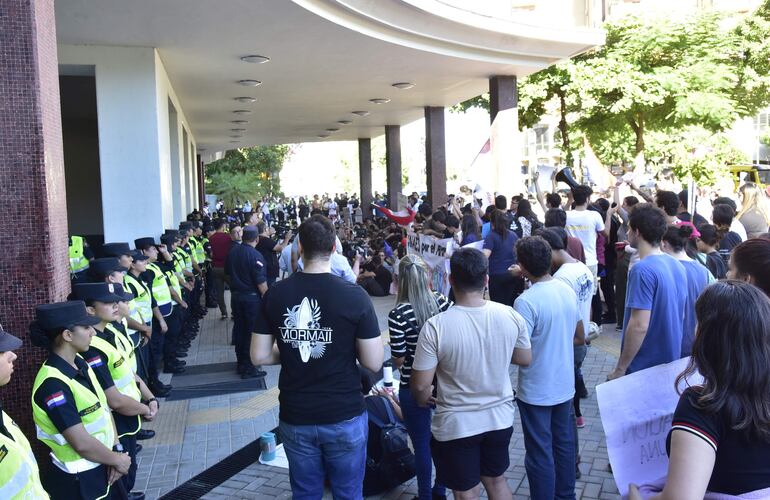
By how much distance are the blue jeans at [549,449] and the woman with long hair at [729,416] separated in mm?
2124

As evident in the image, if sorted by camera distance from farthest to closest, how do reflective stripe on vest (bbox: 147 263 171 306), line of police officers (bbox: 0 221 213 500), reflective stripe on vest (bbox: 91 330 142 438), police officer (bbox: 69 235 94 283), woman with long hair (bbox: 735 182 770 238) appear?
1. police officer (bbox: 69 235 94 283)
2. woman with long hair (bbox: 735 182 770 238)
3. reflective stripe on vest (bbox: 147 263 171 306)
4. reflective stripe on vest (bbox: 91 330 142 438)
5. line of police officers (bbox: 0 221 213 500)

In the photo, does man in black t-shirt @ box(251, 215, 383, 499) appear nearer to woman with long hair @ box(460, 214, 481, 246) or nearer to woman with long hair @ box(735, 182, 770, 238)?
woman with long hair @ box(460, 214, 481, 246)

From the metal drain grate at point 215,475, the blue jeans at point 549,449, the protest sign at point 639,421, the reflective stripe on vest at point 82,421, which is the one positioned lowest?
the metal drain grate at point 215,475

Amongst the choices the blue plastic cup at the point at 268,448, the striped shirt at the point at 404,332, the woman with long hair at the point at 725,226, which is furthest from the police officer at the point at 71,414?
the woman with long hair at the point at 725,226

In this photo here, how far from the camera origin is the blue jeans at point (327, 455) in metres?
3.51

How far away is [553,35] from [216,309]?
9.14m

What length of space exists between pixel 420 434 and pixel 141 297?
388cm

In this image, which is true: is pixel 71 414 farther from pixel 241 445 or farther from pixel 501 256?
pixel 501 256

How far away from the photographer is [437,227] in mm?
10141

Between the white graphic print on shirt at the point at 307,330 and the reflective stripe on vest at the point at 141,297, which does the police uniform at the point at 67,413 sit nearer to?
the white graphic print on shirt at the point at 307,330

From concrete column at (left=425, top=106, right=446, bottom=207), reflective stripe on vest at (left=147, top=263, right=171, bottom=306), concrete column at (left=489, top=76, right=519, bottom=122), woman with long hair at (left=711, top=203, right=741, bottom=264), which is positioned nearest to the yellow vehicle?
concrete column at (left=425, top=106, right=446, bottom=207)

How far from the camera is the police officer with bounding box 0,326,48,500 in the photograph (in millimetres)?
2642

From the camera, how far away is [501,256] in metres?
8.29

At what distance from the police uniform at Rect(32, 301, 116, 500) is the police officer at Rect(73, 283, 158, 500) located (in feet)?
1.30
